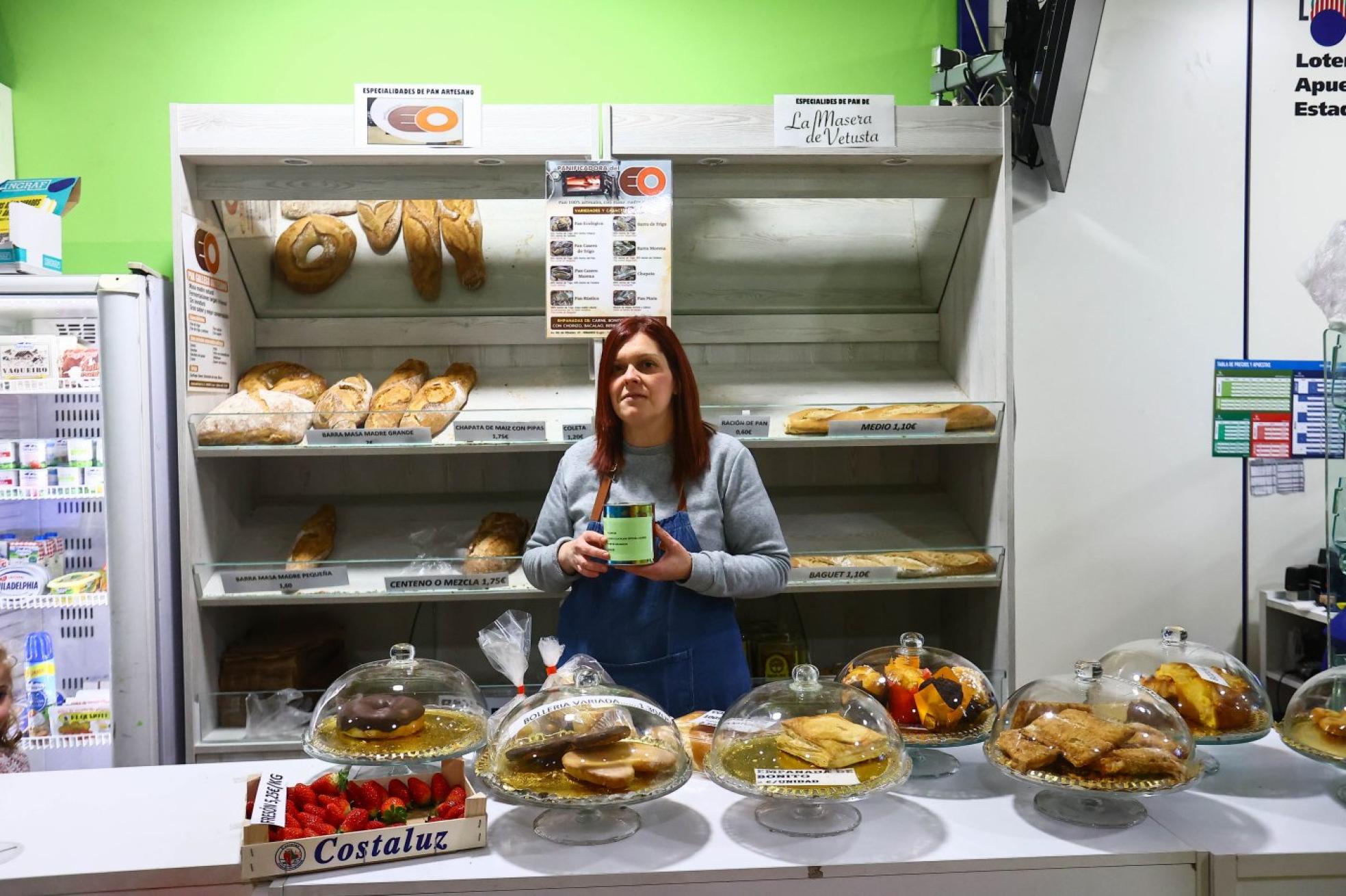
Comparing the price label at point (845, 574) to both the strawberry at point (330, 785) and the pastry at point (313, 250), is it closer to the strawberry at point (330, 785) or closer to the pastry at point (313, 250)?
the strawberry at point (330, 785)

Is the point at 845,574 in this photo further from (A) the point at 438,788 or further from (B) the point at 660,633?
(A) the point at 438,788

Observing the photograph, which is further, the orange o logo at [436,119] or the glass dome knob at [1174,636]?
the orange o logo at [436,119]

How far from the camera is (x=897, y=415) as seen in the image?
2.82 metres

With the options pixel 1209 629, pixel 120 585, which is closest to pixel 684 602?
pixel 120 585

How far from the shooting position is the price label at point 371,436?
2756mm

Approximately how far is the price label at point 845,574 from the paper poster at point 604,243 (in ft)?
2.79

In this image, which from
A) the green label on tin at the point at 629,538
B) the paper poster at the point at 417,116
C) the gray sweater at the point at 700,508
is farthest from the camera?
the paper poster at the point at 417,116

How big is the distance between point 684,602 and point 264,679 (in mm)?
1488

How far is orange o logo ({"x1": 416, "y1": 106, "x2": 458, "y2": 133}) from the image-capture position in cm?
271

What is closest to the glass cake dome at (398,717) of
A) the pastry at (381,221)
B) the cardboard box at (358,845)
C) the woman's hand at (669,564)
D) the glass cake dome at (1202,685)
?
the cardboard box at (358,845)

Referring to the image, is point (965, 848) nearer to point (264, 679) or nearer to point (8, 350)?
point (264, 679)

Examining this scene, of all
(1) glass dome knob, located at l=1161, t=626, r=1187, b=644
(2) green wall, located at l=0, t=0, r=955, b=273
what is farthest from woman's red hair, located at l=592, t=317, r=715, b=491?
(2) green wall, located at l=0, t=0, r=955, b=273

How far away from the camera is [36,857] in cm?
131

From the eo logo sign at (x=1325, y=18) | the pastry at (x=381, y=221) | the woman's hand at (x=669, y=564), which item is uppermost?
the eo logo sign at (x=1325, y=18)
